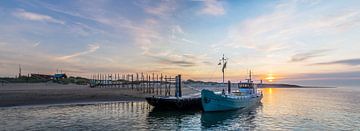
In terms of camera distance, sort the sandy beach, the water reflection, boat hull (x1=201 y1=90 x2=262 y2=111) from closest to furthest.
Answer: the water reflection < boat hull (x1=201 y1=90 x2=262 y2=111) < the sandy beach

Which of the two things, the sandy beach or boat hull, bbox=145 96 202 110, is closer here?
boat hull, bbox=145 96 202 110

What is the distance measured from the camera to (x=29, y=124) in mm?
28781

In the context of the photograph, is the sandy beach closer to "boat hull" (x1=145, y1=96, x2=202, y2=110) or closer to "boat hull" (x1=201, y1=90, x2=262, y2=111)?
"boat hull" (x1=145, y1=96, x2=202, y2=110)

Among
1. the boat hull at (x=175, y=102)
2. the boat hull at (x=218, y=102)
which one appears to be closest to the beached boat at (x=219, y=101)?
the boat hull at (x=218, y=102)

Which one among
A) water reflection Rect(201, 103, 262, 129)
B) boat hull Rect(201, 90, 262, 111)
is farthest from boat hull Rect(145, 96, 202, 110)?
water reflection Rect(201, 103, 262, 129)

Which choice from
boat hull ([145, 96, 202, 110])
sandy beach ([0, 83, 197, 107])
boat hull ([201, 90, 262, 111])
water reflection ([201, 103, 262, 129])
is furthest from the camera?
sandy beach ([0, 83, 197, 107])

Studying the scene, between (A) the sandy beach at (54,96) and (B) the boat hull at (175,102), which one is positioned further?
(A) the sandy beach at (54,96)

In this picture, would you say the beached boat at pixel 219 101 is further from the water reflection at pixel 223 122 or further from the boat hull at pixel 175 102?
the boat hull at pixel 175 102

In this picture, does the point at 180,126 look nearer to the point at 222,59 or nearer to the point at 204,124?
the point at 204,124

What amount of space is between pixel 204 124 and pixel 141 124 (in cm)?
619

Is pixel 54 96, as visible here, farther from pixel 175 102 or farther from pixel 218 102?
pixel 218 102

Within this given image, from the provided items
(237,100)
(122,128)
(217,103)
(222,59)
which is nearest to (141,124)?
(122,128)

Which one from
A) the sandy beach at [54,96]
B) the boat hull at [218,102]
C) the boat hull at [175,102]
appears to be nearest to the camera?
the boat hull at [218,102]

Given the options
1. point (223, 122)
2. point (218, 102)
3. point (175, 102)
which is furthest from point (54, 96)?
point (223, 122)
